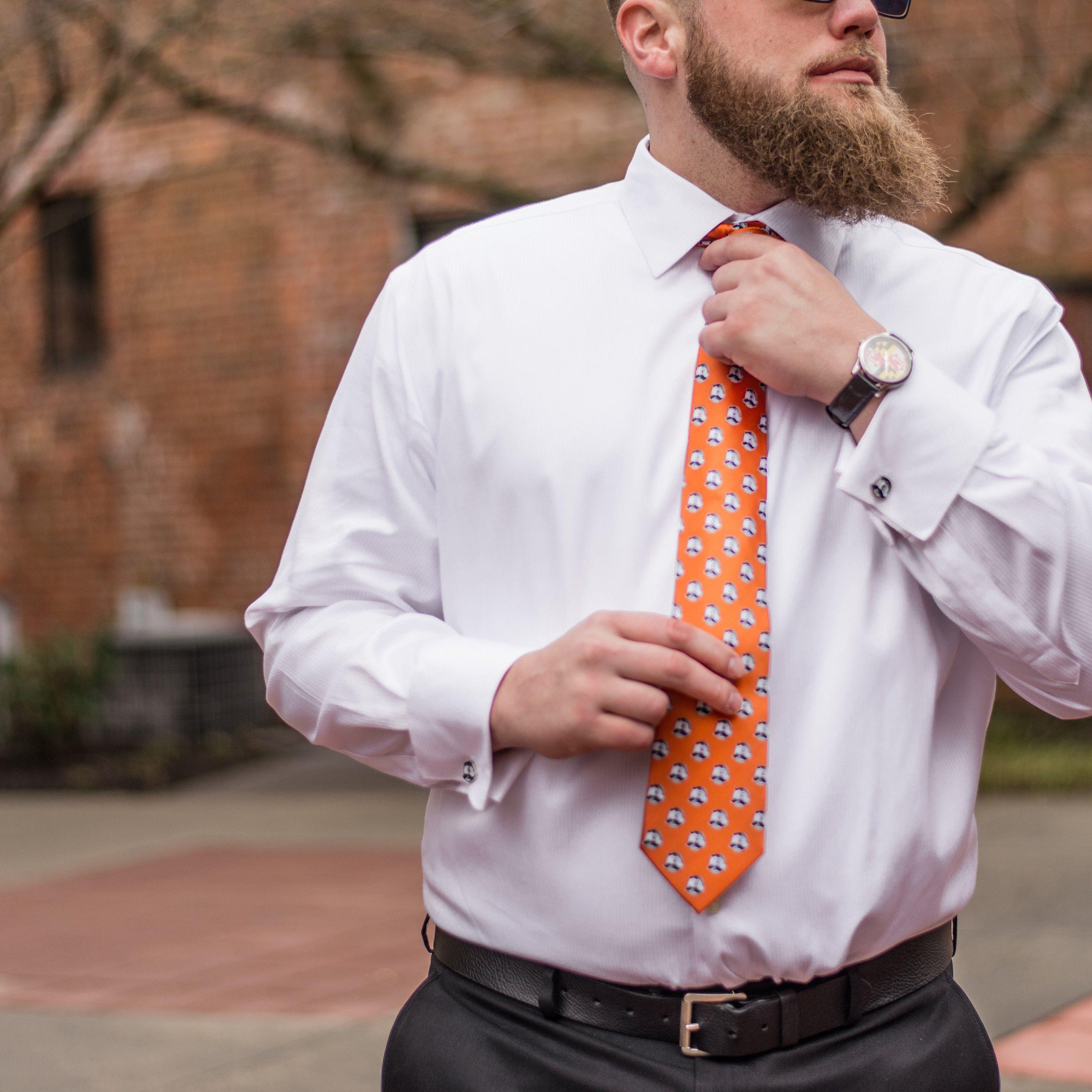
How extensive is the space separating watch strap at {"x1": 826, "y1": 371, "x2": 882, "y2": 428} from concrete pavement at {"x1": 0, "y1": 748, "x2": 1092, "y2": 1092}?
2.78 meters

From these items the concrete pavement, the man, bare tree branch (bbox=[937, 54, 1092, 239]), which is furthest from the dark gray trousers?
bare tree branch (bbox=[937, 54, 1092, 239])

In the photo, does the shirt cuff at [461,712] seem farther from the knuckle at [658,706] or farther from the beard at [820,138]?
the beard at [820,138]

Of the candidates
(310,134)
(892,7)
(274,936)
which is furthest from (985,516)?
(310,134)

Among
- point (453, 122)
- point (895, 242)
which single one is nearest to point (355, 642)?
point (895, 242)

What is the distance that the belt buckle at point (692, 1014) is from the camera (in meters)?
1.52

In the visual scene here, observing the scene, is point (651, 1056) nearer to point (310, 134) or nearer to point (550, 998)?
point (550, 998)

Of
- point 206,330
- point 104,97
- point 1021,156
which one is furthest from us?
point 206,330

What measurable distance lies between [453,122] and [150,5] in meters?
2.97

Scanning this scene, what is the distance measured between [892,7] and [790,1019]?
3.64 feet

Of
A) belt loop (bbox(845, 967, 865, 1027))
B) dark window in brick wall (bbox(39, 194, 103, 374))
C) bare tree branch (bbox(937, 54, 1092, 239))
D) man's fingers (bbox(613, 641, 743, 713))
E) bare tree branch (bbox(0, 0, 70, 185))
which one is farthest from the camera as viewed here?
dark window in brick wall (bbox(39, 194, 103, 374))

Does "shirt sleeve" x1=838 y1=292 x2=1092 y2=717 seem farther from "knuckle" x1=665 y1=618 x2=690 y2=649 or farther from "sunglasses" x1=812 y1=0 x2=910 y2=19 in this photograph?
"sunglasses" x1=812 y1=0 x2=910 y2=19

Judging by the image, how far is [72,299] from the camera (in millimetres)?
12109

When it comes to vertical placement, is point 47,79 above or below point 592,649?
above

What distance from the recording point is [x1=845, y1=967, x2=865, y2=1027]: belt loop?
5.09 feet
